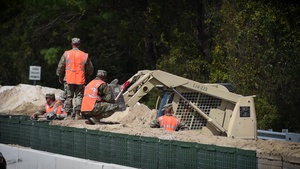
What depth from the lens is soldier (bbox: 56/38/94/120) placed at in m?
18.6

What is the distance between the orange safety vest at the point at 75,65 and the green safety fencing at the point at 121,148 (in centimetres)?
132

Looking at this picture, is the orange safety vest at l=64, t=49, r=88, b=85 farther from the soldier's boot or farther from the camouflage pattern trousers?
the soldier's boot

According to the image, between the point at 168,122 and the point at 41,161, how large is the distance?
3.40 m

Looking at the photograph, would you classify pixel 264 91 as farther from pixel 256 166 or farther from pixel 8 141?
pixel 256 166

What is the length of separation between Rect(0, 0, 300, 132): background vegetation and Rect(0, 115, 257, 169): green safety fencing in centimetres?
1027

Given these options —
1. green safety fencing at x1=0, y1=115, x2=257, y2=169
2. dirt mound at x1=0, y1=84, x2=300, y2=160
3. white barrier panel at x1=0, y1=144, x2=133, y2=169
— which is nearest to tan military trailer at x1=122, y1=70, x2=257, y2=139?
dirt mound at x1=0, y1=84, x2=300, y2=160

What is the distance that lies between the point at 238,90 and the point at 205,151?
15.2m

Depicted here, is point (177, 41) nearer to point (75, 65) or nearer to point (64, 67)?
point (64, 67)

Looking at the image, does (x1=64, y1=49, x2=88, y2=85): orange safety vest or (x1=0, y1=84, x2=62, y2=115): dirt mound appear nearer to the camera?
(x1=64, y1=49, x2=88, y2=85): orange safety vest

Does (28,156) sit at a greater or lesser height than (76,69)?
lesser

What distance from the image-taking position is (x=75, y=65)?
18641mm

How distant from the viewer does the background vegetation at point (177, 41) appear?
26.9 m

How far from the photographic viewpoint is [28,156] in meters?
16.5

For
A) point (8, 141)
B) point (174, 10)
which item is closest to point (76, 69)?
point (8, 141)
